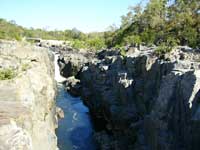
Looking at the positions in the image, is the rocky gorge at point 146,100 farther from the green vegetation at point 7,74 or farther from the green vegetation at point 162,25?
the green vegetation at point 7,74

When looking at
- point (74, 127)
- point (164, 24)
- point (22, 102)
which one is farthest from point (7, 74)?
point (164, 24)

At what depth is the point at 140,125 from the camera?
28.2 meters

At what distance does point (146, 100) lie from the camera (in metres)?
29.7

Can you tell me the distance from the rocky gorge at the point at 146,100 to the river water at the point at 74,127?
3.09 feet

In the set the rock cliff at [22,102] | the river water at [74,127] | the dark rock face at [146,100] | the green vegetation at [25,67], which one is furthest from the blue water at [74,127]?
the green vegetation at [25,67]

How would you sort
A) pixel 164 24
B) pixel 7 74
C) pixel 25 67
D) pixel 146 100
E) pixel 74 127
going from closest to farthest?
1. pixel 7 74
2. pixel 25 67
3. pixel 146 100
4. pixel 74 127
5. pixel 164 24

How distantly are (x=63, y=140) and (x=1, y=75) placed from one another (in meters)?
17.2

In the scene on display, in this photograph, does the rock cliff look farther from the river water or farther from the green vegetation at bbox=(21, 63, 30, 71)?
the river water

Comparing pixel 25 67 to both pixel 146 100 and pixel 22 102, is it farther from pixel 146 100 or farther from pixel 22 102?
pixel 146 100

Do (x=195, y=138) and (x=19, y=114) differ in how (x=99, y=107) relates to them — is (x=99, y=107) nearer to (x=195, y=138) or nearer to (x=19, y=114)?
(x=195, y=138)

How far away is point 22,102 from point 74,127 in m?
26.5

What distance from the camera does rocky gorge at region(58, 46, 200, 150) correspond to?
2016 centimetres

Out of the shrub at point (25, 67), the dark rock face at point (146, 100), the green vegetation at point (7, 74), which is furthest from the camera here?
the shrub at point (25, 67)

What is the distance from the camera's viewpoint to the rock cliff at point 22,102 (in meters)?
9.11
